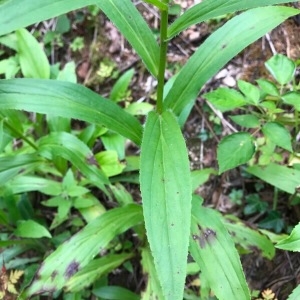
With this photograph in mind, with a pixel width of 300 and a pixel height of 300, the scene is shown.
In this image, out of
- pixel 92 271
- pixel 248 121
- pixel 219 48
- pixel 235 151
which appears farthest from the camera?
pixel 92 271

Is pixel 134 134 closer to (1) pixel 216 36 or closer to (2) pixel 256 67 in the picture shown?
(1) pixel 216 36

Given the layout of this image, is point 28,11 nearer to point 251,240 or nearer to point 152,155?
point 152,155

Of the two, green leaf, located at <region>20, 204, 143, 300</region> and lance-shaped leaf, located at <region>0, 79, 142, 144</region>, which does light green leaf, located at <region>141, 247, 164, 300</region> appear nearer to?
green leaf, located at <region>20, 204, 143, 300</region>

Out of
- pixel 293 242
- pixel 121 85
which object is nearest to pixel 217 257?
pixel 293 242

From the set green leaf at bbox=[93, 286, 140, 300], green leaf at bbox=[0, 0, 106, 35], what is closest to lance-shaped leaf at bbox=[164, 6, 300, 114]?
green leaf at bbox=[0, 0, 106, 35]

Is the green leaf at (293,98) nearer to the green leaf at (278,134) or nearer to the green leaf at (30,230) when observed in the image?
the green leaf at (278,134)

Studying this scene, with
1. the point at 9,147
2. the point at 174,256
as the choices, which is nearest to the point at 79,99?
the point at 174,256
